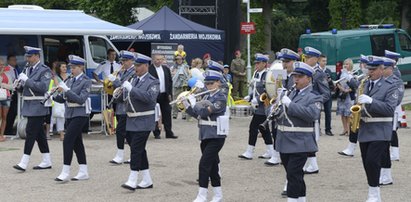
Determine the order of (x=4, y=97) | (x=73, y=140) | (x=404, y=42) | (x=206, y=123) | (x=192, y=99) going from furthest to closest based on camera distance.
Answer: (x=404, y=42) → (x=4, y=97) → (x=73, y=140) → (x=206, y=123) → (x=192, y=99)

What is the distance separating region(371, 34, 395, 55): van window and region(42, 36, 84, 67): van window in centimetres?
1296

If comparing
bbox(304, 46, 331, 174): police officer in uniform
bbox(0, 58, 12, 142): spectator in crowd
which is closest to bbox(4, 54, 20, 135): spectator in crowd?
bbox(0, 58, 12, 142): spectator in crowd

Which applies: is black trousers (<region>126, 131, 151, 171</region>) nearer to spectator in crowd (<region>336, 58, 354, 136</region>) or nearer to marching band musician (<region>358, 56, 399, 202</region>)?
marching band musician (<region>358, 56, 399, 202</region>)

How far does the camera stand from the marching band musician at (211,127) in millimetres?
9672

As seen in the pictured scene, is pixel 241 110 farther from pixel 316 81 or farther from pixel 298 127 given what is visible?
pixel 298 127

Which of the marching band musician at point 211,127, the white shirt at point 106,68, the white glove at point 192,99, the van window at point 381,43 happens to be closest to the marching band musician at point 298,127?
the marching band musician at point 211,127

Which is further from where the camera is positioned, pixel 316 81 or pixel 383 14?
pixel 383 14

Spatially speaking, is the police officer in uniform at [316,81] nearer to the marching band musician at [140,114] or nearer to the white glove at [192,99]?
the white glove at [192,99]

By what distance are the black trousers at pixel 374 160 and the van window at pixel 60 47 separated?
9685mm

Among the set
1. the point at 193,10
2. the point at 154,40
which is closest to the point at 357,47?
the point at 193,10

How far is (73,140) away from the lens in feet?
36.8

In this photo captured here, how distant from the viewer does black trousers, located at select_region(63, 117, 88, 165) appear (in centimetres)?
1123

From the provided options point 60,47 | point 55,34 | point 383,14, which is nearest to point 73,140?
point 55,34

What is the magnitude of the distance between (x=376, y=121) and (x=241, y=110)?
11.7m
